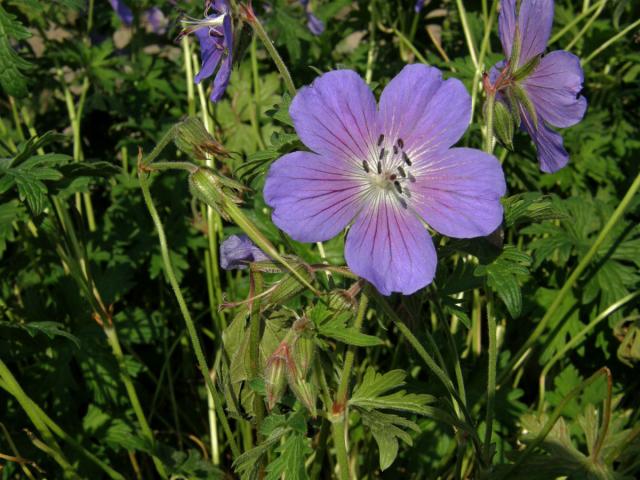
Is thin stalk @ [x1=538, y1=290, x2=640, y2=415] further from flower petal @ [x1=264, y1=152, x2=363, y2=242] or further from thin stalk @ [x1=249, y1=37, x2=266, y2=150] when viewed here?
thin stalk @ [x1=249, y1=37, x2=266, y2=150]

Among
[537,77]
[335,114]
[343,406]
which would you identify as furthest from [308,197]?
[537,77]

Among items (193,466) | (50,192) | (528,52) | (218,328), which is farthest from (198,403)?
(528,52)

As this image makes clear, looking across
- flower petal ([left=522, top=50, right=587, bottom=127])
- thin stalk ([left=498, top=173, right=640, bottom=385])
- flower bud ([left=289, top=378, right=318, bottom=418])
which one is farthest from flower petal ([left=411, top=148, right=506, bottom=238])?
thin stalk ([left=498, top=173, right=640, bottom=385])

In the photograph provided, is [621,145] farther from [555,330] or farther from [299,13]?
[299,13]

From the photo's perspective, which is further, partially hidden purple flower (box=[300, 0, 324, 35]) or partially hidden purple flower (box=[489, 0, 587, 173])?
partially hidden purple flower (box=[300, 0, 324, 35])

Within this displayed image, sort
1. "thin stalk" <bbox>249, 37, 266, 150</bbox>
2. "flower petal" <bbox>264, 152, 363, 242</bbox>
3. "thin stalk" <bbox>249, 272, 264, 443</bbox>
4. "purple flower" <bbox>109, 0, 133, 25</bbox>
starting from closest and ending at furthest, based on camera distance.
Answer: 1. "flower petal" <bbox>264, 152, 363, 242</bbox>
2. "thin stalk" <bbox>249, 272, 264, 443</bbox>
3. "thin stalk" <bbox>249, 37, 266, 150</bbox>
4. "purple flower" <bbox>109, 0, 133, 25</bbox>

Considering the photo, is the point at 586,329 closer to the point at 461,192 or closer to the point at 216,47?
the point at 461,192

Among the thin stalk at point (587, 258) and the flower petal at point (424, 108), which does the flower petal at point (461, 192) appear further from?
the thin stalk at point (587, 258)
